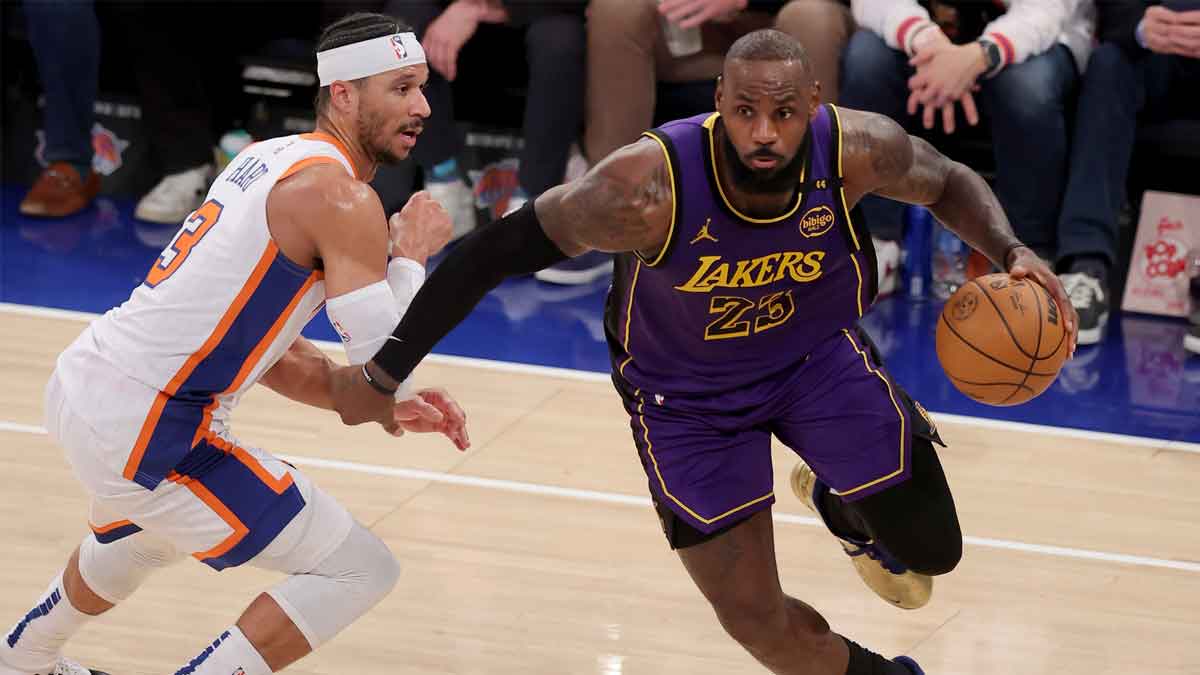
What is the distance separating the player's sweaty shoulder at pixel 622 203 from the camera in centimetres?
383

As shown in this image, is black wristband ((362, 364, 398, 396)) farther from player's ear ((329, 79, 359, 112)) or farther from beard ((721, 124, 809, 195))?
beard ((721, 124, 809, 195))

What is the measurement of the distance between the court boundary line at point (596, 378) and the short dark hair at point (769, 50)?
3110 mm

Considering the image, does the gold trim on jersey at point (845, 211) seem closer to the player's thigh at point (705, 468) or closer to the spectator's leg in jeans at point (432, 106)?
the player's thigh at point (705, 468)

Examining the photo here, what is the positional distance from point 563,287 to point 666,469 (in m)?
4.13

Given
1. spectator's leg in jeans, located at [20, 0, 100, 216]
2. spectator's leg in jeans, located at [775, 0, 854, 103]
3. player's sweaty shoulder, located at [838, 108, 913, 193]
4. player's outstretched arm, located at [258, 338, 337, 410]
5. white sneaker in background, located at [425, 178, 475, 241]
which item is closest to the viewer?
player's sweaty shoulder, located at [838, 108, 913, 193]

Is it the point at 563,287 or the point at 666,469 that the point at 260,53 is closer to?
the point at 563,287

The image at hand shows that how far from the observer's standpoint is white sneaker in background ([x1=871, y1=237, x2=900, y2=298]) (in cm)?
788

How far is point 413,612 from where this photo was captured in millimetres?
5035

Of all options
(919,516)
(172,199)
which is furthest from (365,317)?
(172,199)

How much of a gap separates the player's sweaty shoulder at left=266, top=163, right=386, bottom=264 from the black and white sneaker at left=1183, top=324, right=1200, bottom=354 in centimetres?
469

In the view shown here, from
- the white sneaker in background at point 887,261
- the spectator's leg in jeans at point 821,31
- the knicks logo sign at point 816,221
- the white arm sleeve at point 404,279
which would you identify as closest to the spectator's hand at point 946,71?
the spectator's leg in jeans at point 821,31

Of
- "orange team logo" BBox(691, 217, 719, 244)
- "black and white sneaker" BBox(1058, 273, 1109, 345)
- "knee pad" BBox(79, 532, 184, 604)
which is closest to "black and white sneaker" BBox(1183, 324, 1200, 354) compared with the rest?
"black and white sneaker" BBox(1058, 273, 1109, 345)

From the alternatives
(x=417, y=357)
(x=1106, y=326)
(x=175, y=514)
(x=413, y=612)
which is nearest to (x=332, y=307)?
(x=417, y=357)

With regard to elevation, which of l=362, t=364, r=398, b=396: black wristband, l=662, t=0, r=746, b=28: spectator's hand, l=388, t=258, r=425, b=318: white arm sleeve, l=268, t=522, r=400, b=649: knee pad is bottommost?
l=662, t=0, r=746, b=28: spectator's hand
